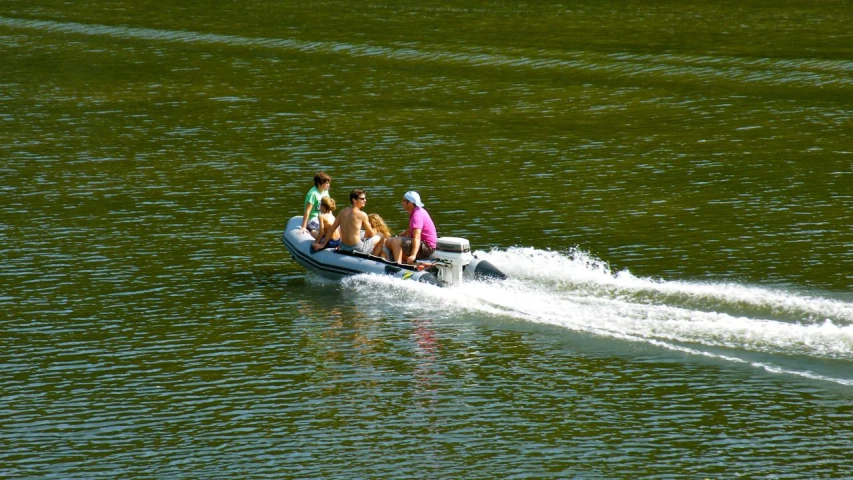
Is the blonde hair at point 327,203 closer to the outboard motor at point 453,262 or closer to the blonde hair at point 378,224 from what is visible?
the blonde hair at point 378,224

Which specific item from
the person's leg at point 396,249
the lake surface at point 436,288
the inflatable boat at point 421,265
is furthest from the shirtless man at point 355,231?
the lake surface at point 436,288

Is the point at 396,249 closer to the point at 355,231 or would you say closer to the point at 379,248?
the point at 379,248

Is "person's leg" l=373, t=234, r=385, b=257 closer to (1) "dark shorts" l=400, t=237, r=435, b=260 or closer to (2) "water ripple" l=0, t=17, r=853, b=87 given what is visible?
(1) "dark shorts" l=400, t=237, r=435, b=260

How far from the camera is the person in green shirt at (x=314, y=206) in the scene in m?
17.7

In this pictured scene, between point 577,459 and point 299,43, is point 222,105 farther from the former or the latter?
point 577,459

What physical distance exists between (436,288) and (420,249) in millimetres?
913

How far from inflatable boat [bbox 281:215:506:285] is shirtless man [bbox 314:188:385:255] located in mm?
149

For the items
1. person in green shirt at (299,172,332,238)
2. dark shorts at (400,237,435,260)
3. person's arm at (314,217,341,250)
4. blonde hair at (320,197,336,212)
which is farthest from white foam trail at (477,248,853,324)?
person in green shirt at (299,172,332,238)

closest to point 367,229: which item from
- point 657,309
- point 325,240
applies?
point 325,240

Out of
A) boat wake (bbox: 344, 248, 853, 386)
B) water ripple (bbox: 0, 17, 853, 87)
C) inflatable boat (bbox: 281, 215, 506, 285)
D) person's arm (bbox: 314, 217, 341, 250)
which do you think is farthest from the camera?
water ripple (bbox: 0, 17, 853, 87)

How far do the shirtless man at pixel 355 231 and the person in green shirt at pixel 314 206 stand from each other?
627 millimetres

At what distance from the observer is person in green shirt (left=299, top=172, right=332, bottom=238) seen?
58.1 feet

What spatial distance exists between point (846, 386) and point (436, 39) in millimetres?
28636

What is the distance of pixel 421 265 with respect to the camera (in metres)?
16.3
